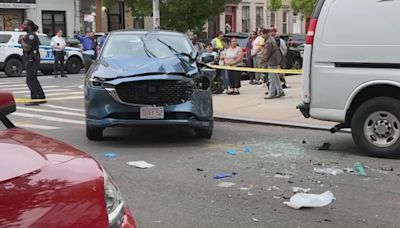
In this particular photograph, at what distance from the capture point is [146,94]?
838cm

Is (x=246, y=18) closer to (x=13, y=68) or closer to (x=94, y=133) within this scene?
(x=13, y=68)

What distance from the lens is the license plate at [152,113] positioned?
8367mm

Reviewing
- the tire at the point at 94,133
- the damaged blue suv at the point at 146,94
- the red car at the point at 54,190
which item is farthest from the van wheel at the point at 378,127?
the red car at the point at 54,190

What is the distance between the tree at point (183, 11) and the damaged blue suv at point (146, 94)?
59.3 ft

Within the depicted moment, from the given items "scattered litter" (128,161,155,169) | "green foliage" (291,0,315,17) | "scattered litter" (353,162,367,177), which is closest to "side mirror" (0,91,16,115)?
"scattered litter" (128,161,155,169)

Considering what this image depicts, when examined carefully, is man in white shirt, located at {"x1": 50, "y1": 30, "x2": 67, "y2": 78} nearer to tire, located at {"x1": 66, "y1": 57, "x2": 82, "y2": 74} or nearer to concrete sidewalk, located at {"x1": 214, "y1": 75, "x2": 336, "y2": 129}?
tire, located at {"x1": 66, "y1": 57, "x2": 82, "y2": 74}

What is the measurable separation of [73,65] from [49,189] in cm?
2361

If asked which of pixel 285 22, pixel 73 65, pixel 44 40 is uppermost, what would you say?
pixel 285 22

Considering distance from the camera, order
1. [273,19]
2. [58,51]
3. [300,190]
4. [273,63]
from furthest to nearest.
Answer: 1. [273,19]
2. [58,51]
3. [273,63]
4. [300,190]

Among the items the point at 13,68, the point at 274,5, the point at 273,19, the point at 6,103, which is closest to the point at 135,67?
the point at 6,103

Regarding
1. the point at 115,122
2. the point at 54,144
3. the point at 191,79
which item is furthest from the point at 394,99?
the point at 54,144

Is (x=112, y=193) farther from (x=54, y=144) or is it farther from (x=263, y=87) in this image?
(x=263, y=87)

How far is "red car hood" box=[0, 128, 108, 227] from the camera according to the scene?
8.57ft

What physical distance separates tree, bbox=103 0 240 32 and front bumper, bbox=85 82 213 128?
18.5 meters
